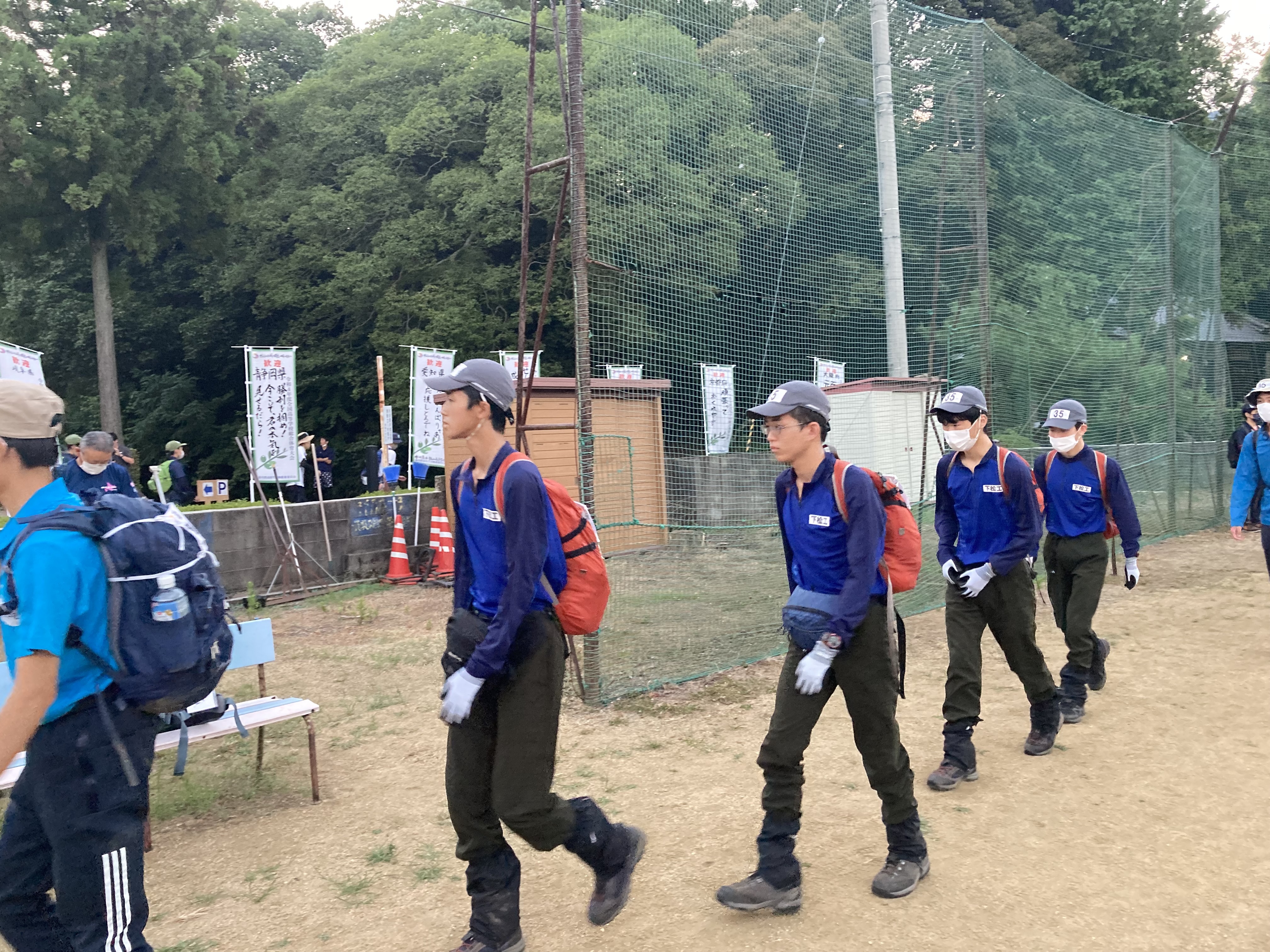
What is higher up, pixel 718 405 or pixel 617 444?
pixel 718 405

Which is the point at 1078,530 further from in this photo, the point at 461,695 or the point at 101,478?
the point at 101,478

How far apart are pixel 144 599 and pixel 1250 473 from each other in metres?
6.72

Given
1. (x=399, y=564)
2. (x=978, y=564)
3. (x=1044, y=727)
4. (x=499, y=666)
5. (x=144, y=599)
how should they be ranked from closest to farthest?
1. (x=144, y=599)
2. (x=499, y=666)
3. (x=978, y=564)
4. (x=1044, y=727)
5. (x=399, y=564)

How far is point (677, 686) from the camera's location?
6.58m

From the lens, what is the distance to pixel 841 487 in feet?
10.8

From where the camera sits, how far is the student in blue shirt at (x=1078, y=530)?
543 cm

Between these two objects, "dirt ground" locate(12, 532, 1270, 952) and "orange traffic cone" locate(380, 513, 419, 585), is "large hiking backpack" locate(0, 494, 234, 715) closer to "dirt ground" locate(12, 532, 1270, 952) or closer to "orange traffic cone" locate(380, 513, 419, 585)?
"dirt ground" locate(12, 532, 1270, 952)

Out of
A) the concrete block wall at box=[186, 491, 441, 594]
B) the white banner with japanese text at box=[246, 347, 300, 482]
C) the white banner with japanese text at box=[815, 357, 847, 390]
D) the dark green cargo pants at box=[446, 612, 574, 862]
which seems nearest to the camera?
the dark green cargo pants at box=[446, 612, 574, 862]

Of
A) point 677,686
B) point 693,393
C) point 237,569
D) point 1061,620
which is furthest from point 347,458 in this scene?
point 1061,620

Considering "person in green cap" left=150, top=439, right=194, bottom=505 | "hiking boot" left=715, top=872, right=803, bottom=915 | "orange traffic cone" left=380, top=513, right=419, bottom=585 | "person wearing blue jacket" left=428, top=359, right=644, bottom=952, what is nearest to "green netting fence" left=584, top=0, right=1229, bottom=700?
"orange traffic cone" left=380, top=513, right=419, bottom=585

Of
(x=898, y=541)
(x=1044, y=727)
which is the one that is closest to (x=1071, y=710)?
(x=1044, y=727)

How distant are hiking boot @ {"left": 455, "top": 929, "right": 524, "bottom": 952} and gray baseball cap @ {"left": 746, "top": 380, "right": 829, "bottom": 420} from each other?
1.87 m

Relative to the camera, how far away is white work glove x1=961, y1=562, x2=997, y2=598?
459 centimetres

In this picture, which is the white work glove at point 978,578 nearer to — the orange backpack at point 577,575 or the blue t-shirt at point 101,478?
the orange backpack at point 577,575
